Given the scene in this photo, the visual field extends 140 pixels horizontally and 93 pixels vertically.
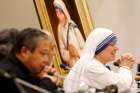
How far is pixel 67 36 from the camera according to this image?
346 centimetres

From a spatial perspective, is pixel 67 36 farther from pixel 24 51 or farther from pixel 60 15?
pixel 24 51

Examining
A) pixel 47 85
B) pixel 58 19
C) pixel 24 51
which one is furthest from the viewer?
pixel 58 19

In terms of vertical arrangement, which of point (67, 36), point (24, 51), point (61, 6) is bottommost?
point (67, 36)

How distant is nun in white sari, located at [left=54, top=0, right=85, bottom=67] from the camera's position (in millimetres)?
3340

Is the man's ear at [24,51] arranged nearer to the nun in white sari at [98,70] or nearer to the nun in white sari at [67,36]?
the nun in white sari at [98,70]

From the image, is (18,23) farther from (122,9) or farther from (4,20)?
(122,9)

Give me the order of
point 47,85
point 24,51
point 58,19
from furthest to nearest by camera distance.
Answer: point 58,19 → point 47,85 → point 24,51

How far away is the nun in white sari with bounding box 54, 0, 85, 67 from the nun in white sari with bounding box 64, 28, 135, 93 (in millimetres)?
890

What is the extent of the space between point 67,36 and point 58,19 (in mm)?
169

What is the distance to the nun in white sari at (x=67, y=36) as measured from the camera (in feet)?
11.0

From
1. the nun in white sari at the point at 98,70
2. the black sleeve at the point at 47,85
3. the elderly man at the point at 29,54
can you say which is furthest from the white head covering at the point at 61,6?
the elderly man at the point at 29,54

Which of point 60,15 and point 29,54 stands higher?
point 29,54

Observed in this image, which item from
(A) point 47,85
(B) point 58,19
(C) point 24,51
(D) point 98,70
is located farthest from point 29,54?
(B) point 58,19

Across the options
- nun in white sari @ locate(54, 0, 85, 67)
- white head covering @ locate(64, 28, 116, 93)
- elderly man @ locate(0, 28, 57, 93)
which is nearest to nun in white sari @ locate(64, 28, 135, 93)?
white head covering @ locate(64, 28, 116, 93)
